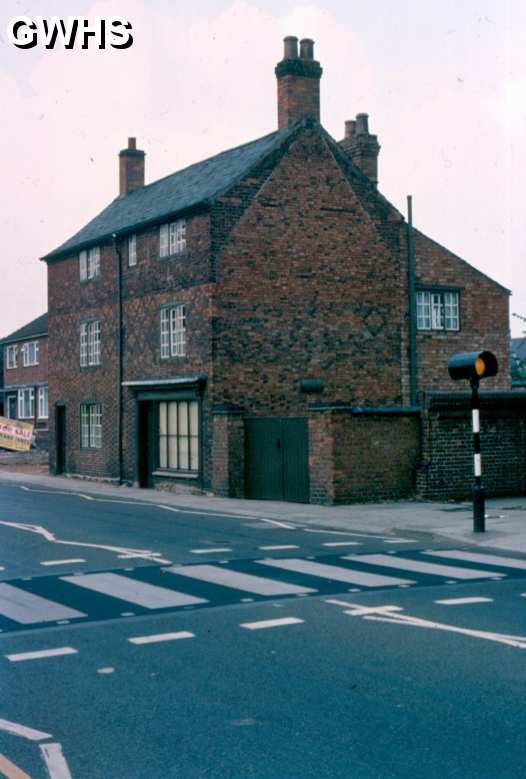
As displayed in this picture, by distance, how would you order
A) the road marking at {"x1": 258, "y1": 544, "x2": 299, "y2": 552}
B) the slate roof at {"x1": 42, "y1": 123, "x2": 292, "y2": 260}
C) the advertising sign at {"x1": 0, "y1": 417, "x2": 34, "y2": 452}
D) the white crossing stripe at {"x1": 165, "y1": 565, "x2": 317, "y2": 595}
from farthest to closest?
the advertising sign at {"x1": 0, "y1": 417, "x2": 34, "y2": 452} → the slate roof at {"x1": 42, "y1": 123, "x2": 292, "y2": 260} → the road marking at {"x1": 258, "y1": 544, "x2": 299, "y2": 552} → the white crossing stripe at {"x1": 165, "y1": 565, "x2": 317, "y2": 595}

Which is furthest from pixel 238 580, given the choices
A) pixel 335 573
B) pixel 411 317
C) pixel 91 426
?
pixel 91 426

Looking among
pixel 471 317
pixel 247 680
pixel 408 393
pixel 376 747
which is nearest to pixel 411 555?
pixel 247 680

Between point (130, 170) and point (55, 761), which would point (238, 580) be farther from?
point (130, 170)

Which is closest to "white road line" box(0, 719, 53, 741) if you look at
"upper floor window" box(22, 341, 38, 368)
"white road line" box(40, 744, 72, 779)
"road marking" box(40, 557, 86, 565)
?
Result: "white road line" box(40, 744, 72, 779)

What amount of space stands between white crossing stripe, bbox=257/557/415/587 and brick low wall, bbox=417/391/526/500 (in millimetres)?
10370

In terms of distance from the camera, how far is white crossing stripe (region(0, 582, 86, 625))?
9.72 metres

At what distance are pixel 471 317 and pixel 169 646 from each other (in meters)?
26.0

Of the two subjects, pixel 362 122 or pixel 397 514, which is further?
pixel 362 122

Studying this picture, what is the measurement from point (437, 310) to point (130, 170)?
13137mm

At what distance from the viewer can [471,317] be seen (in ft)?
108

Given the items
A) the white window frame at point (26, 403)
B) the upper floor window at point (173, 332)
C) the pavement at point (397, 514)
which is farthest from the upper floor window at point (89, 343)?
the white window frame at point (26, 403)

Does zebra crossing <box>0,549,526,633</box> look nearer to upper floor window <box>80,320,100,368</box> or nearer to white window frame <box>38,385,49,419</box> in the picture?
upper floor window <box>80,320,100,368</box>

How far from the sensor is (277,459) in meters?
25.0

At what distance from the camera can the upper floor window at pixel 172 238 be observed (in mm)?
28672
